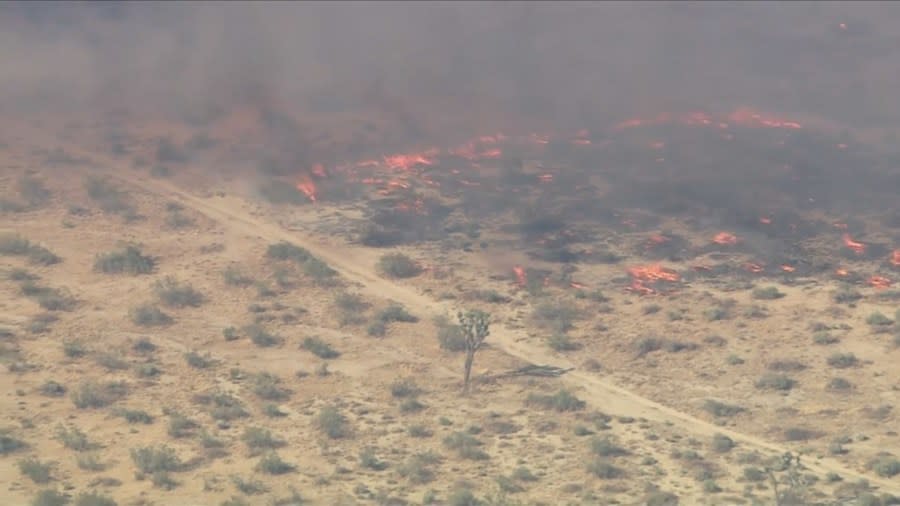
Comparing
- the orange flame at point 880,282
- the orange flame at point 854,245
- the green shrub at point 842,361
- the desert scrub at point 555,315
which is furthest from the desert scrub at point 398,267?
the orange flame at point 854,245

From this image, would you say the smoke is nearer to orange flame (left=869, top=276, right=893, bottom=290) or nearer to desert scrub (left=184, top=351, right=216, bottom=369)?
orange flame (left=869, top=276, right=893, bottom=290)

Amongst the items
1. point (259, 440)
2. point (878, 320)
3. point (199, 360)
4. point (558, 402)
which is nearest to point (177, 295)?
point (199, 360)

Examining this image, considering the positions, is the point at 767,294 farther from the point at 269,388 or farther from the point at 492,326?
the point at 269,388

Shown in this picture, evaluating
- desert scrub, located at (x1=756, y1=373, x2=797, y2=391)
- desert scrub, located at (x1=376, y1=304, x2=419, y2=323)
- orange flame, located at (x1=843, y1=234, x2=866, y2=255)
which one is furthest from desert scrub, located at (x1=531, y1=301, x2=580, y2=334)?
Result: orange flame, located at (x1=843, y1=234, x2=866, y2=255)

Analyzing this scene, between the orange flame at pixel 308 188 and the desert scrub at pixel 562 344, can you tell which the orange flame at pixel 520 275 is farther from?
the orange flame at pixel 308 188

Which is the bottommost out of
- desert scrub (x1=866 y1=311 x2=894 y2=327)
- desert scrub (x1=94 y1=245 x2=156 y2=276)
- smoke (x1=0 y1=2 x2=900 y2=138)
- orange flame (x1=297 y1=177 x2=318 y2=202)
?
desert scrub (x1=94 y1=245 x2=156 y2=276)

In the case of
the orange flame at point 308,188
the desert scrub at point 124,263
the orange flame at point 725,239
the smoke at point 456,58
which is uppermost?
the smoke at point 456,58

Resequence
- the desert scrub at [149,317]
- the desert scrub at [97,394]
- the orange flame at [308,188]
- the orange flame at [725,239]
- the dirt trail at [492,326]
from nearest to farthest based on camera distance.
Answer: the dirt trail at [492,326] → the desert scrub at [97,394] → the desert scrub at [149,317] → the orange flame at [725,239] → the orange flame at [308,188]
